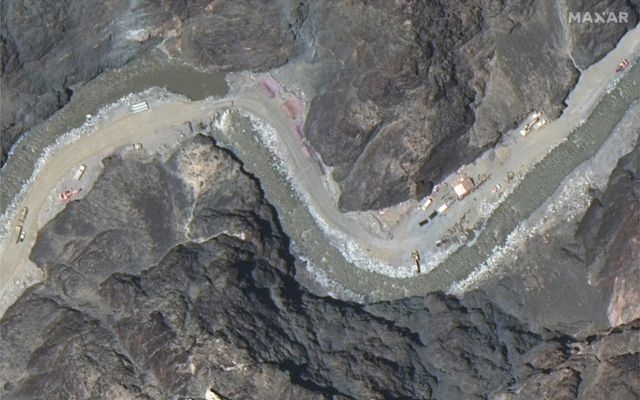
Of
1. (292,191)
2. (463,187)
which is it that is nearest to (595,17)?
(463,187)

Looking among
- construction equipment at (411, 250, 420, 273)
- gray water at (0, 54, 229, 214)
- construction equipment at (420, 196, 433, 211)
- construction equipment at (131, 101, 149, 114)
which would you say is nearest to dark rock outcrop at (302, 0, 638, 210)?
construction equipment at (420, 196, 433, 211)

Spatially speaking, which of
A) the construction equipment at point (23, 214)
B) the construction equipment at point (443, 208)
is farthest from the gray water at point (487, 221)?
the construction equipment at point (23, 214)

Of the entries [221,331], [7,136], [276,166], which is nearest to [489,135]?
[276,166]

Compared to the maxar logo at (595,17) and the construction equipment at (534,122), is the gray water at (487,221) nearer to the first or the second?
the construction equipment at (534,122)

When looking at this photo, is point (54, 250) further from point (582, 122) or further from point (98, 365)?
point (582, 122)

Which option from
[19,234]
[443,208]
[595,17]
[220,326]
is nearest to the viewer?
[220,326]

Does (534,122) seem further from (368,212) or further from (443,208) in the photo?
(368,212)

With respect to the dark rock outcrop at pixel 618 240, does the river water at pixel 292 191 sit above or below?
above

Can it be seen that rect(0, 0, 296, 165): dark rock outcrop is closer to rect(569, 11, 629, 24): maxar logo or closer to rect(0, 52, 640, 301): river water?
rect(0, 52, 640, 301): river water
